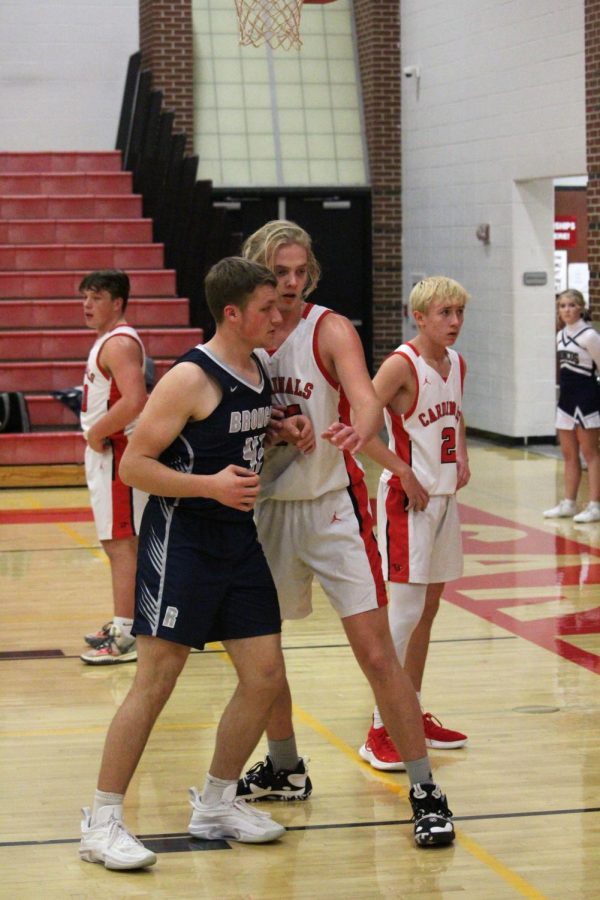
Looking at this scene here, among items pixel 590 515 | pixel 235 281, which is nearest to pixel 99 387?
pixel 235 281

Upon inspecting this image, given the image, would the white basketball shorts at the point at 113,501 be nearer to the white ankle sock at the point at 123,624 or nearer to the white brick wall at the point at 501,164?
the white ankle sock at the point at 123,624

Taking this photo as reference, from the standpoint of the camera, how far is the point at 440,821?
428 centimetres

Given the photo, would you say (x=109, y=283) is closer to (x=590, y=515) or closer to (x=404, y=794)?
(x=404, y=794)

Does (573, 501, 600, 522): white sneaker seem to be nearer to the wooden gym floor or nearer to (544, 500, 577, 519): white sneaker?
(544, 500, 577, 519): white sneaker

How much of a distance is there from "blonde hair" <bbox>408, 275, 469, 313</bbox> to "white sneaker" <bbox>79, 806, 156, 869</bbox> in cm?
209

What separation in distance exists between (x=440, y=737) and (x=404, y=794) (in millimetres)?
568

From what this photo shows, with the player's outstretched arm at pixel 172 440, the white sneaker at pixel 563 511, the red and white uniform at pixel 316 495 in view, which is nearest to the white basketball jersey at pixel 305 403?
the red and white uniform at pixel 316 495

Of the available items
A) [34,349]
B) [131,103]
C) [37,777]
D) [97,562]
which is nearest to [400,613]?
[37,777]

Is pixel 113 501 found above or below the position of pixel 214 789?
above

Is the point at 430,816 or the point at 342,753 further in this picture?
the point at 342,753

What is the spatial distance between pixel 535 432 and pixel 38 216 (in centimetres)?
600

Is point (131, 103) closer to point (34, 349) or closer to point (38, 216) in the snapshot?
point (38, 216)

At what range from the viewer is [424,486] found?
5.14m

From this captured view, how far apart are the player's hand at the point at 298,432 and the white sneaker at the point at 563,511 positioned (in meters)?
6.62
